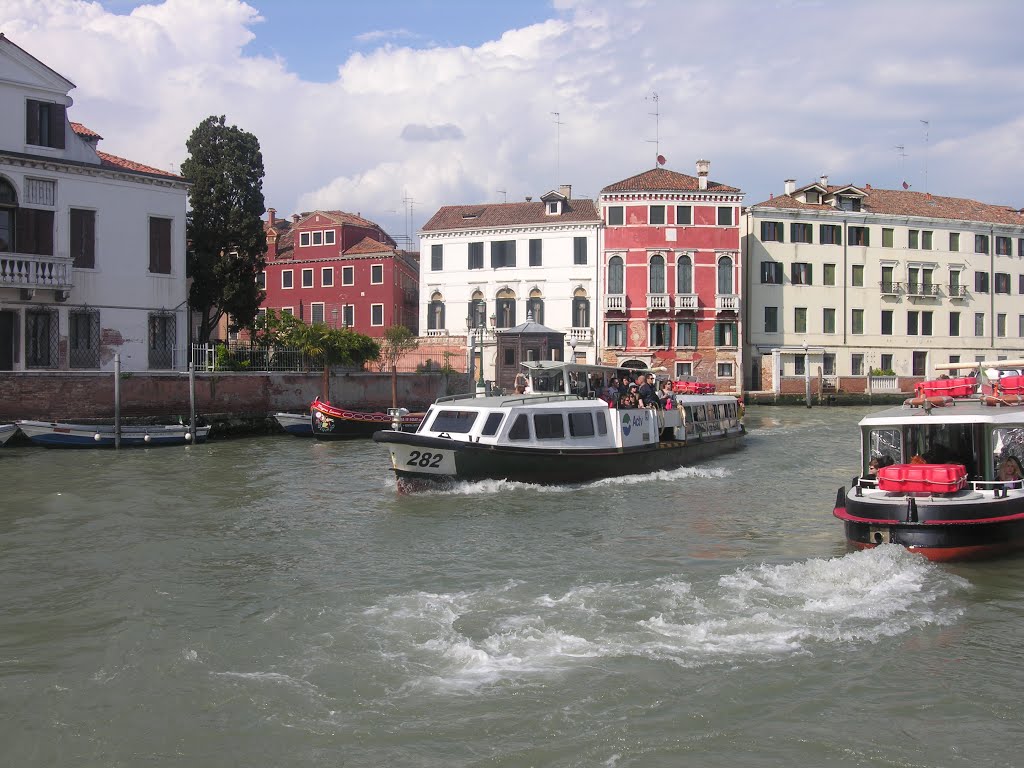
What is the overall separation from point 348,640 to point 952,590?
22.0 ft

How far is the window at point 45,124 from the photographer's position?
27.1 meters

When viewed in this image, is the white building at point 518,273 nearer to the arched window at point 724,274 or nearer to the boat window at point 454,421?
the arched window at point 724,274

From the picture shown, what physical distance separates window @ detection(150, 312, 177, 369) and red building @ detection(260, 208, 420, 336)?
673 inches

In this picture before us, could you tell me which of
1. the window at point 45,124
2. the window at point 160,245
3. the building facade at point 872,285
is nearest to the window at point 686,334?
the building facade at point 872,285

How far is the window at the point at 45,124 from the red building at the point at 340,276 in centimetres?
1964

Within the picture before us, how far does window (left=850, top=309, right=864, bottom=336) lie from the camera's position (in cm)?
4838

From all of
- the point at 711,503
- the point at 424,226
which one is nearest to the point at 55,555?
the point at 711,503

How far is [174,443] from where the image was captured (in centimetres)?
2595

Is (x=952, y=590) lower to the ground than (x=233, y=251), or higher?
lower

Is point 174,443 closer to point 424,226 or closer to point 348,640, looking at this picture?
point 348,640

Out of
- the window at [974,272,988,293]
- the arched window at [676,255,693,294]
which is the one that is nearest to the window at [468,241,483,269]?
the arched window at [676,255,693,294]

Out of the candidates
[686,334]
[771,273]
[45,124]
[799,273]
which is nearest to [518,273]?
[686,334]

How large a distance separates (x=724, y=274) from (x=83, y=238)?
29013mm

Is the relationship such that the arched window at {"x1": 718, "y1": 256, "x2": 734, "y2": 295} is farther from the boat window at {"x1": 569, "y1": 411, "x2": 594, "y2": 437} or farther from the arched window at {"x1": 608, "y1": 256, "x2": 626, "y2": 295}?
the boat window at {"x1": 569, "y1": 411, "x2": 594, "y2": 437}
